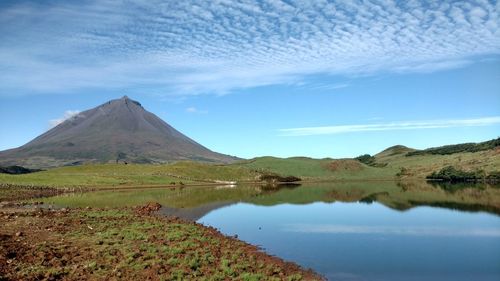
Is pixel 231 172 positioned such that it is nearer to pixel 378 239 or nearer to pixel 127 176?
pixel 127 176

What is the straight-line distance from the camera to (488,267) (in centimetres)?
2570

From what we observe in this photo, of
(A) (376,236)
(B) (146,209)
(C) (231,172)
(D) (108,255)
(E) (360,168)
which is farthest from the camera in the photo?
(E) (360,168)

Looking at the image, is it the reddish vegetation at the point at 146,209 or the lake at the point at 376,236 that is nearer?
the lake at the point at 376,236

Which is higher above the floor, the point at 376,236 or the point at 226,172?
the point at 226,172

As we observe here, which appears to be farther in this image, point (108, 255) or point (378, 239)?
point (378, 239)

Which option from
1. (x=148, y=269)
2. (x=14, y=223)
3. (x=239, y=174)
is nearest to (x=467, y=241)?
(x=148, y=269)

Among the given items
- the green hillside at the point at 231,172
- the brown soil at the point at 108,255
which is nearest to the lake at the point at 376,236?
the brown soil at the point at 108,255

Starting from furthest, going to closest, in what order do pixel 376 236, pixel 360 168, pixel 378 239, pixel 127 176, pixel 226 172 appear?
pixel 360 168
pixel 226 172
pixel 127 176
pixel 376 236
pixel 378 239

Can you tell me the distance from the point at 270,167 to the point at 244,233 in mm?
139258

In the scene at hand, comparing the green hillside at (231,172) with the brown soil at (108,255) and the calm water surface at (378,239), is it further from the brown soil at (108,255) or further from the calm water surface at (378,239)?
the brown soil at (108,255)

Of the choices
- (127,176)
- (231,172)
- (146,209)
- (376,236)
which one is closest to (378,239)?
(376,236)

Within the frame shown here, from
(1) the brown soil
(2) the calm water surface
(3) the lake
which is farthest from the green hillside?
(1) the brown soil

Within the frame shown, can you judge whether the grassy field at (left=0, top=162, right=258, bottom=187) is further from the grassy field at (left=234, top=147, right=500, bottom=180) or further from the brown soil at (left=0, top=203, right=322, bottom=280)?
the brown soil at (left=0, top=203, right=322, bottom=280)

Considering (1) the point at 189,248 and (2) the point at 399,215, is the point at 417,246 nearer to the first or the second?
(1) the point at 189,248
